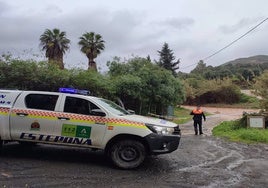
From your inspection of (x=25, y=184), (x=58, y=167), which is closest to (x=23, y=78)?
(x=58, y=167)

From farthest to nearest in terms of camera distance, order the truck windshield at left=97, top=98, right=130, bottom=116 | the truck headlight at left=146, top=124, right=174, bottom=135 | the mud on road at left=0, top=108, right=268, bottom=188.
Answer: the truck windshield at left=97, top=98, right=130, bottom=116
the truck headlight at left=146, top=124, right=174, bottom=135
the mud on road at left=0, top=108, right=268, bottom=188

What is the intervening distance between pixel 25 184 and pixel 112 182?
1.66 metres

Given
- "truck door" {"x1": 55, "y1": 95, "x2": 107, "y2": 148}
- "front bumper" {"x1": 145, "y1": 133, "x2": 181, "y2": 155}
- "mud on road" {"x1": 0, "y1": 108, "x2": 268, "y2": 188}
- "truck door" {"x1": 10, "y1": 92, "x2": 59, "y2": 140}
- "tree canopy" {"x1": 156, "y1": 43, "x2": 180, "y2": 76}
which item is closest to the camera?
"mud on road" {"x1": 0, "y1": 108, "x2": 268, "y2": 188}

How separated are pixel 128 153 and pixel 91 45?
3488cm

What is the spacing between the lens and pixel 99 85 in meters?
19.1

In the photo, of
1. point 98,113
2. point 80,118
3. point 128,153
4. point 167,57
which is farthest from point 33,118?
point 167,57

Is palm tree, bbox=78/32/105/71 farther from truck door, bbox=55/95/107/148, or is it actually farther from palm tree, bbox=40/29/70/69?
truck door, bbox=55/95/107/148

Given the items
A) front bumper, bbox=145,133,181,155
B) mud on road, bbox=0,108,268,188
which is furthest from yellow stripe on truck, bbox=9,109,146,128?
mud on road, bbox=0,108,268,188

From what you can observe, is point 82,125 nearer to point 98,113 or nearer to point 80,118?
point 80,118

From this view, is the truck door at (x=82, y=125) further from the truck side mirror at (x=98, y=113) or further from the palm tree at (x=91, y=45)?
the palm tree at (x=91, y=45)

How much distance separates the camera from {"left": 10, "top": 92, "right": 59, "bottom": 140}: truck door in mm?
8914

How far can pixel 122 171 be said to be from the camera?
27.6ft

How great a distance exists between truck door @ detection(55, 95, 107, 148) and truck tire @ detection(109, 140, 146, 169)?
0.44 m

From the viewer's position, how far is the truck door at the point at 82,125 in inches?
343
